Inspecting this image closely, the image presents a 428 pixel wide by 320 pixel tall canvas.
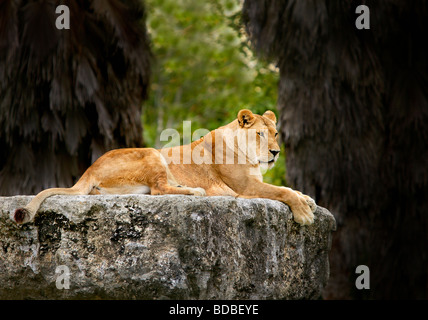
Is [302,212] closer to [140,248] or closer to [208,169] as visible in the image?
[208,169]

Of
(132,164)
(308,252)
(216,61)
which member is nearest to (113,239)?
(132,164)

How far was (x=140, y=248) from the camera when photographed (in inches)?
185

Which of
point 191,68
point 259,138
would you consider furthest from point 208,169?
point 191,68

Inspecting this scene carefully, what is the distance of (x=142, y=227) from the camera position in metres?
4.71

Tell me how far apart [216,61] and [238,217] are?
16453 mm

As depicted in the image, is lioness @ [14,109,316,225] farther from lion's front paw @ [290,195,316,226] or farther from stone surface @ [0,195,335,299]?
stone surface @ [0,195,335,299]

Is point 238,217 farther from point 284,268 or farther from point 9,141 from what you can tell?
point 9,141

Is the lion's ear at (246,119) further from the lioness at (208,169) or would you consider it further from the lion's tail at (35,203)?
the lion's tail at (35,203)

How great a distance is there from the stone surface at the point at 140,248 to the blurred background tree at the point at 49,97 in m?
3.41

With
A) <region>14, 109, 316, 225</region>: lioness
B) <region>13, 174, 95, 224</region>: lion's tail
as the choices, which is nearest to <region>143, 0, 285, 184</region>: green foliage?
<region>14, 109, 316, 225</region>: lioness

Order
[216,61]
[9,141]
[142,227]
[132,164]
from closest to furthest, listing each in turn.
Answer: [142,227], [132,164], [9,141], [216,61]

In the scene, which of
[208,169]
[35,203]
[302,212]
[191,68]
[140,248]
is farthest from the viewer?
[191,68]

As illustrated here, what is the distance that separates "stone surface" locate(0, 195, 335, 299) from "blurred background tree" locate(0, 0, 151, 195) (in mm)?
3409

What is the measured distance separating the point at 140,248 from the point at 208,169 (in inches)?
53.4
